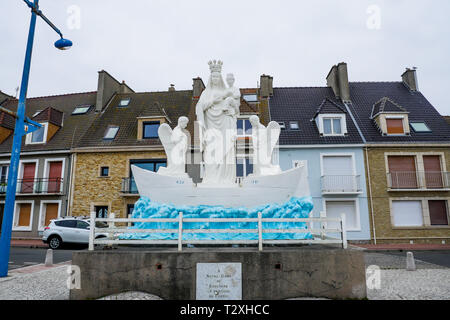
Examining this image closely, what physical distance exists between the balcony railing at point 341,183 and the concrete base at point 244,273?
14.0 meters

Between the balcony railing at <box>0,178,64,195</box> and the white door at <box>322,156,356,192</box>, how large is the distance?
1749 cm

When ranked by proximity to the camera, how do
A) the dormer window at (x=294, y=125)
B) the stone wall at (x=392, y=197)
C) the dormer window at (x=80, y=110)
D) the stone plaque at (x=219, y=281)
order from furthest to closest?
1. the dormer window at (x=80, y=110)
2. the dormer window at (x=294, y=125)
3. the stone wall at (x=392, y=197)
4. the stone plaque at (x=219, y=281)

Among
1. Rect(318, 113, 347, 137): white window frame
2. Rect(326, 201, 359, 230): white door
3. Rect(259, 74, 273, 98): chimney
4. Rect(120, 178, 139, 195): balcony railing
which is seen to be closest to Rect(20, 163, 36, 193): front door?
Rect(120, 178, 139, 195): balcony railing

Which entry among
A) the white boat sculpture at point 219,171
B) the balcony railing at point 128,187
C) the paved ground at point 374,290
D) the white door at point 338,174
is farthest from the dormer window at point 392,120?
the balcony railing at point 128,187

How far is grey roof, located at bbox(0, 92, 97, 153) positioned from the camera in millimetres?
22453

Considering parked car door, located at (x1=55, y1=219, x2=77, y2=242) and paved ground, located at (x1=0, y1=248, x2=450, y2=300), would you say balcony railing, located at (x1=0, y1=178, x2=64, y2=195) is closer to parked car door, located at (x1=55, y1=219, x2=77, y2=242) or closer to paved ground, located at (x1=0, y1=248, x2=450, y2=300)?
parked car door, located at (x1=55, y1=219, x2=77, y2=242)

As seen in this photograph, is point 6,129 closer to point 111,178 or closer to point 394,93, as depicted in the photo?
point 111,178

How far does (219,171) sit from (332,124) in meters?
14.8

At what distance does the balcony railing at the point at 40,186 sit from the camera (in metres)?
21.2

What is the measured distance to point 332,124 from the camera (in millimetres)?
21203

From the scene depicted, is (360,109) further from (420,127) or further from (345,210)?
(345,210)

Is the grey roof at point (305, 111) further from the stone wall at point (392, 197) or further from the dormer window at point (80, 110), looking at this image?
the dormer window at point (80, 110)

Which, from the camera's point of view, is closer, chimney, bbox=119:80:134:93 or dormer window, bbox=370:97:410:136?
dormer window, bbox=370:97:410:136
